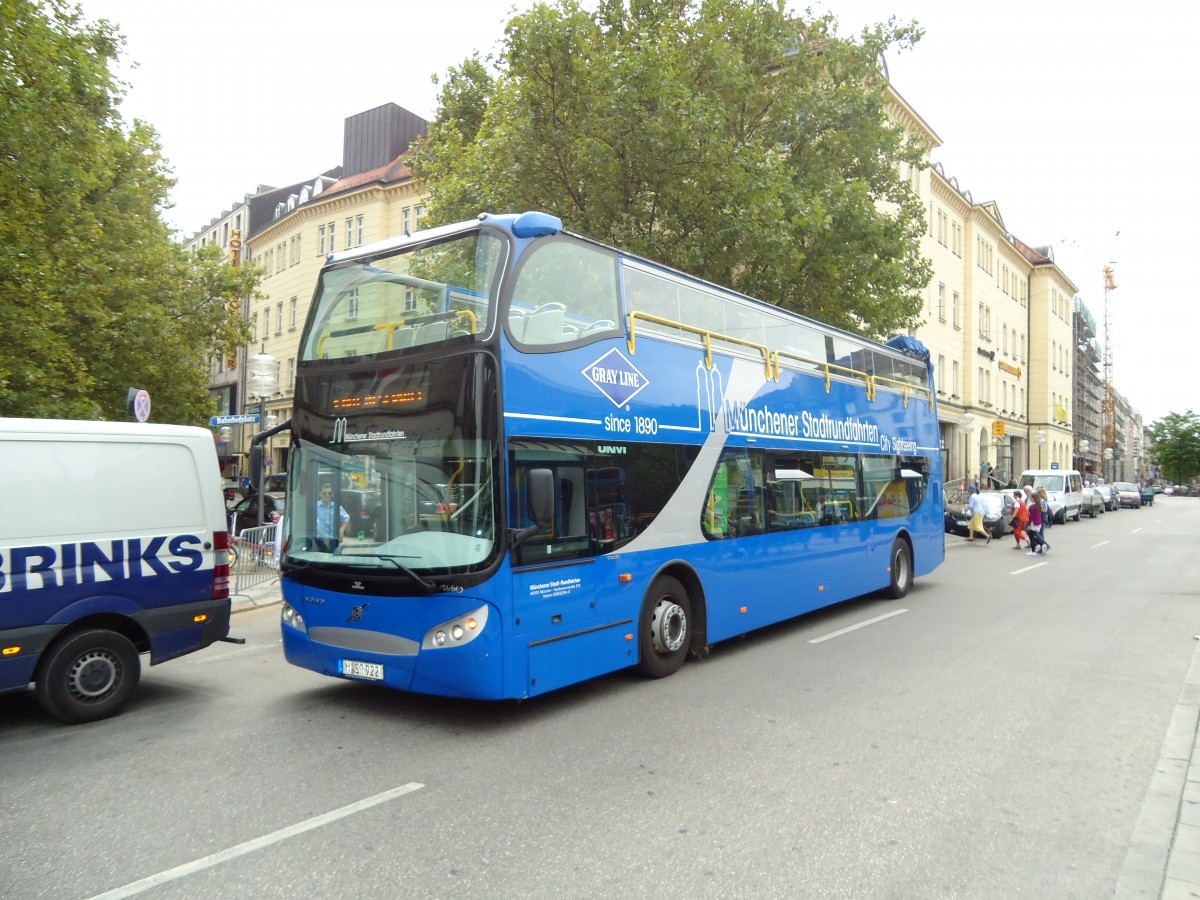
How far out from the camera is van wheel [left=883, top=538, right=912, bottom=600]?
13016 mm

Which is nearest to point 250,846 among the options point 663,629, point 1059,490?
point 663,629

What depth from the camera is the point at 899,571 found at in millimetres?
13234

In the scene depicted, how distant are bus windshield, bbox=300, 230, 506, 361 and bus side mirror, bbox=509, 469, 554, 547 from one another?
1.10 m

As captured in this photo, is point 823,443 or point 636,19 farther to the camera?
point 636,19

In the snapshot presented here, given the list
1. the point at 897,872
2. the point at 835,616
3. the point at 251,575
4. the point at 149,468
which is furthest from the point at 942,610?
the point at 251,575

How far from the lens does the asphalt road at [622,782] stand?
→ 3906mm

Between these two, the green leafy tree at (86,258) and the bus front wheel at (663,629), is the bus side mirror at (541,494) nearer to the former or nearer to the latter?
the bus front wheel at (663,629)

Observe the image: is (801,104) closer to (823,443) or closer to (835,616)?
(823,443)

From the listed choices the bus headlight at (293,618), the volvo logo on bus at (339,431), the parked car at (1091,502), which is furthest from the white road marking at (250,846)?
the parked car at (1091,502)

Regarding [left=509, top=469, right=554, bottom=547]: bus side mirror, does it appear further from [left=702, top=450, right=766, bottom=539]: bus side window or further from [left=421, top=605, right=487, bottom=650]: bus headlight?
[left=702, top=450, right=766, bottom=539]: bus side window

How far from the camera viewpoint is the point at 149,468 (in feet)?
23.1

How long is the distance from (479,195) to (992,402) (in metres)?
46.4

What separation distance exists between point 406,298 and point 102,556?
9.80 feet

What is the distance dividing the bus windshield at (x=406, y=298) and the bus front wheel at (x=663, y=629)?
2.94m
